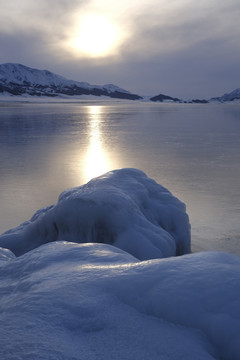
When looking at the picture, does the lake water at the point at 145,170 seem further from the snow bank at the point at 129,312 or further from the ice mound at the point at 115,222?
the snow bank at the point at 129,312

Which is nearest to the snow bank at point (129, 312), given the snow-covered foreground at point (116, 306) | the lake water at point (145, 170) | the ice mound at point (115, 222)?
the snow-covered foreground at point (116, 306)

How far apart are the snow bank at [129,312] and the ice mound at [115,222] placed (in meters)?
1.90

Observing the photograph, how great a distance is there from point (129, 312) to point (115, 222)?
246 cm

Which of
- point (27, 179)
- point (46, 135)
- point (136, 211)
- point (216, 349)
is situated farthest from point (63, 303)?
point (46, 135)

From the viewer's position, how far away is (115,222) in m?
4.46

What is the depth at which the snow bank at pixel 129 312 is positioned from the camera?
1.75 m

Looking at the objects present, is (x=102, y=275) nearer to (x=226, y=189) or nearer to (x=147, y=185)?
(x=147, y=185)

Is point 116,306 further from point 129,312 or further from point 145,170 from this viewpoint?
point 145,170

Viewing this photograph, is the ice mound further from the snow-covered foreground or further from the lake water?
the snow-covered foreground

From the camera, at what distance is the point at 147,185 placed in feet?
18.9

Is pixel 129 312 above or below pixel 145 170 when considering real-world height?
above

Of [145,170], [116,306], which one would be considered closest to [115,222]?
[116,306]

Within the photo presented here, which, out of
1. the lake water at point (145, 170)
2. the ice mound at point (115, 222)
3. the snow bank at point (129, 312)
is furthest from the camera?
the lake water at point (145, 170)

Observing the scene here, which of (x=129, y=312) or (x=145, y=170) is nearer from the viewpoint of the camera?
(x=129, y=312)
